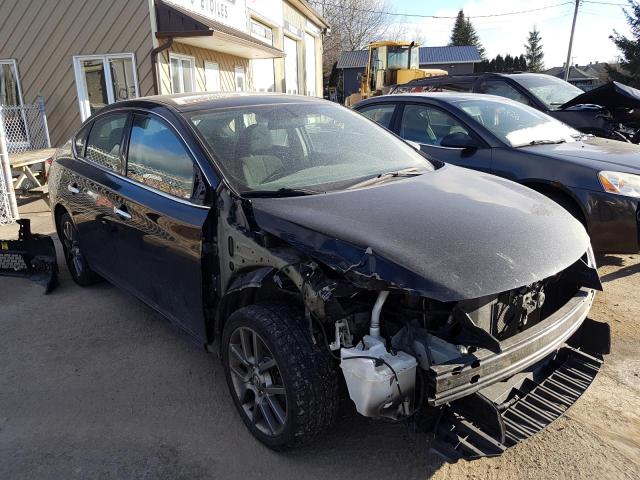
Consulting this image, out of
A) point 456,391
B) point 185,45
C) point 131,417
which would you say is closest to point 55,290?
point 131,417

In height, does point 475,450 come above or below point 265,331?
below

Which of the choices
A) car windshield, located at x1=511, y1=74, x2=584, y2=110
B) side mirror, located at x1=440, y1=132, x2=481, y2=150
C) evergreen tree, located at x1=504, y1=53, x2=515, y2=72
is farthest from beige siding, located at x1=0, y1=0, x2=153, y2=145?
evergreen tree, located at x1=504, y1=53, x2=515, y2=72

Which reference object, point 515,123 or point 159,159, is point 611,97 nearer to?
point 515,123

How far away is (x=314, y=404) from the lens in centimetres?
236

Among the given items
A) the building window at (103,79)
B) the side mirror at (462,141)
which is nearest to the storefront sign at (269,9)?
the building window at (103,79)

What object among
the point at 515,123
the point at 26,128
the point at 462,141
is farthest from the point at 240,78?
the point at 462,141

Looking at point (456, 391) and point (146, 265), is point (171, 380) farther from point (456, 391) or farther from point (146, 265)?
point (456, 391)

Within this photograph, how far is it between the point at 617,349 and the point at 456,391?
6.84ft

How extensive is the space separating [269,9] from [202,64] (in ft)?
22.6

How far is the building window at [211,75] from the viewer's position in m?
14.3

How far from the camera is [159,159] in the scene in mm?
3342

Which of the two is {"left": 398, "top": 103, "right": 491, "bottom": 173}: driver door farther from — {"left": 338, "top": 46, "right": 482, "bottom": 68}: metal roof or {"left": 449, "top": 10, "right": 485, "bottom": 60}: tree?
{"left": 449, "top": 10, "right": 485, "bottom": 60}: tree

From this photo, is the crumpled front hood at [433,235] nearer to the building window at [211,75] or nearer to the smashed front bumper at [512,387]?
the smashed front bumper at [512,387]

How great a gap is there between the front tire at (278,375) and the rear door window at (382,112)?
4090mm
